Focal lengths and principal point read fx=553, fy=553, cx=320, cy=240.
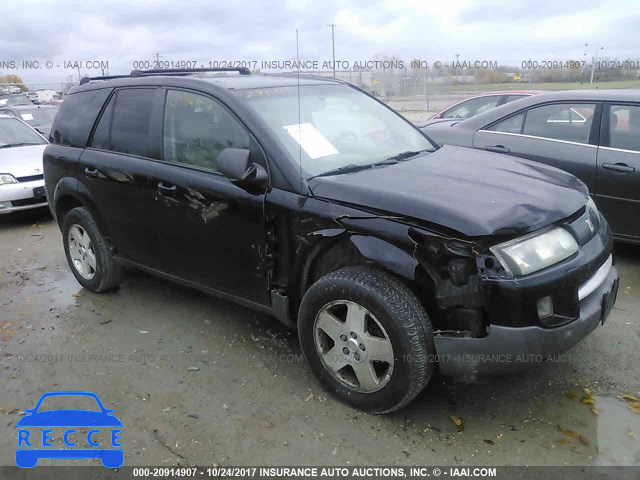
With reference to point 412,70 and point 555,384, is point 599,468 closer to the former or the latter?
point 555,384

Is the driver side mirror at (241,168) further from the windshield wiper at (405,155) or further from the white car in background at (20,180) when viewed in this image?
the white car in background at (20,180)

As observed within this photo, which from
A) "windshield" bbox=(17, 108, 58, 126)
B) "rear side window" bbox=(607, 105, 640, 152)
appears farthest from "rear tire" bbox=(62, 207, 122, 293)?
"windshield" bbox=(17, 108, 58, 126)

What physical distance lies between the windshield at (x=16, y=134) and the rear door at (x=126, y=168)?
493cm

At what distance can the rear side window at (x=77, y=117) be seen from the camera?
4480mm

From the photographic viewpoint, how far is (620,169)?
186 inches

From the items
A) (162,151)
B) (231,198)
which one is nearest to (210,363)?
(231,198)

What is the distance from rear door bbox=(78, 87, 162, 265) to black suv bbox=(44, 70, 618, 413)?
0.02 meters

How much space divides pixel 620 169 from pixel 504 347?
2.94m

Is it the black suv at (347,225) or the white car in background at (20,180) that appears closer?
the black suv at (347,225)

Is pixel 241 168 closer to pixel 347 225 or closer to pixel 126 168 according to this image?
pixel 347 225

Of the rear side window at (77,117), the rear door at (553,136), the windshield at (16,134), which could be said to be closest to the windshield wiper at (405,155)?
the rear door at (553,136)

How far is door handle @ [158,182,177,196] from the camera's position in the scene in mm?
3677

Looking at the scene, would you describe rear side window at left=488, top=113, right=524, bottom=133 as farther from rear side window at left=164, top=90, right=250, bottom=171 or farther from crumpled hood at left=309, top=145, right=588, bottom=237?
rear side window at left=164, top=90, right=250, bottom=171

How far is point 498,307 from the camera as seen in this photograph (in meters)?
2.56
